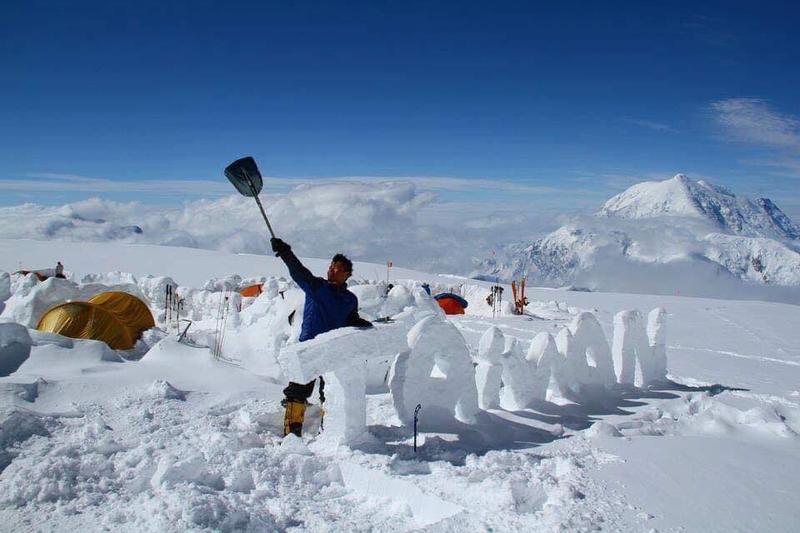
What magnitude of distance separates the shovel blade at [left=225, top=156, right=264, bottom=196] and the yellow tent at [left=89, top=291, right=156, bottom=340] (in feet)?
28.6

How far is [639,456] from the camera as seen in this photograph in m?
3.75

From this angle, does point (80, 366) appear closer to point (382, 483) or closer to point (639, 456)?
point (382, 483)

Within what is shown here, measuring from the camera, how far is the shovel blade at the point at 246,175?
4.71 m

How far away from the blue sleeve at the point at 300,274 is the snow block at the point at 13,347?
3.29m

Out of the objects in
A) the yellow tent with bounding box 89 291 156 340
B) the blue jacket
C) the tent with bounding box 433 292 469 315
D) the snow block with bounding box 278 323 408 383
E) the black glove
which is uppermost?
the black glove

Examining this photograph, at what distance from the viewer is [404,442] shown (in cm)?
416

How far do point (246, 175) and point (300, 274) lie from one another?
46.6 inches

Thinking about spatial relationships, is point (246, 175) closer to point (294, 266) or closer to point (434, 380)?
point (294, 266)

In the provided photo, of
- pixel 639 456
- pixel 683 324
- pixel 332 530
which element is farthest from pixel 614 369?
pixel 683 324

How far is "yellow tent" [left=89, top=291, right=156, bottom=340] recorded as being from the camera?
1230 cm

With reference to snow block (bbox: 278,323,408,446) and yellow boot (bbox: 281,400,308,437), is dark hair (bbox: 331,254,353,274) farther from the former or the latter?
yellow boot (bbox: 281,400,308,437)

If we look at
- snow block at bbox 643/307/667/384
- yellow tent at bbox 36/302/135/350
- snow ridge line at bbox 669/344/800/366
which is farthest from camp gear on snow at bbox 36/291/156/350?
snow ridge line at bbox 669/344/800/366

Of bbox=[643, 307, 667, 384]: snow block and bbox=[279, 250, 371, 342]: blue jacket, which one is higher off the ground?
bbox=[279, 250, 371, 342]: blue jacket

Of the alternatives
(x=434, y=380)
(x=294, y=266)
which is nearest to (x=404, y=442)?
(x=434, y=380)
